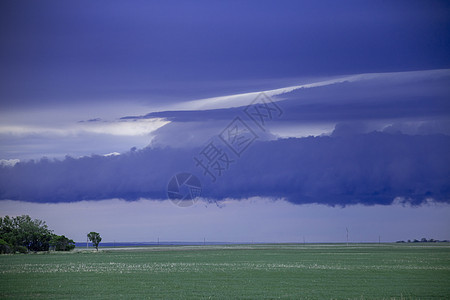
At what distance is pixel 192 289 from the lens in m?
41.3

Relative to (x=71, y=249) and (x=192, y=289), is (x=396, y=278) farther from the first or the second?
(x=71, y=249)

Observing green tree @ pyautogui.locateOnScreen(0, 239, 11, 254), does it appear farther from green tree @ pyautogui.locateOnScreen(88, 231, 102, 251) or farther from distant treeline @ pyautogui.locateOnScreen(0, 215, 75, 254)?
green tree @ pyautogui.locateOnScreen(88, 231, 102, 251)

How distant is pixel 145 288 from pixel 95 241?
10903 centimetres

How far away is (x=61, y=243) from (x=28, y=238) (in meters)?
8.11

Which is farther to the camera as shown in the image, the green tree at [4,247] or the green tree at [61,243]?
the green tree at [61,243]

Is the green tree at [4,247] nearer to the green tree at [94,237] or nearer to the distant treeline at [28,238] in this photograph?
the distant treeline at [28,238]

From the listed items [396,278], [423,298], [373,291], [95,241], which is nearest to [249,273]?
[396,278]

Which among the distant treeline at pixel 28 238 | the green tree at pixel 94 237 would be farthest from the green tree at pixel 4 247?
the green tree at pixel 94 237

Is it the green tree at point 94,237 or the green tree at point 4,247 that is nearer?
the green tree at point 4,247

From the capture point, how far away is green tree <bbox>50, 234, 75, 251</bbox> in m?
130

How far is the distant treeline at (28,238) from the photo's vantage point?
122 m

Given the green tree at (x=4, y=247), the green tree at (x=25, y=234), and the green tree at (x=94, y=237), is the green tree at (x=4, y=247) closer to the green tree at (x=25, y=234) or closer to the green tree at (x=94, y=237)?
the green tree at (x=25, y=234)

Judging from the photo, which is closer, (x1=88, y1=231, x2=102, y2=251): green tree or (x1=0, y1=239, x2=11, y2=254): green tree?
(x1=0, y1=239, x2=11, y2=254): green tree

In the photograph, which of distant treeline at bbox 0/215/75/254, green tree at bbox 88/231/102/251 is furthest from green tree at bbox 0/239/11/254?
green tree at bbox 88/231/102/251
